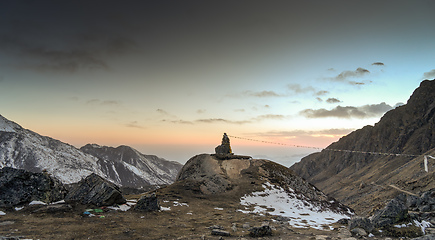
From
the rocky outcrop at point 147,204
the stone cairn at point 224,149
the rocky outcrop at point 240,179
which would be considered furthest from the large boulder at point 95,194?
the stone cairn at point 224,149

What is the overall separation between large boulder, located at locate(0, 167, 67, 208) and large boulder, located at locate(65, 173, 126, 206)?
1910 millimetres

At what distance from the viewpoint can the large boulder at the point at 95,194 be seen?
29.0 meters

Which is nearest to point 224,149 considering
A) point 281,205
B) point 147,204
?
point 281,205

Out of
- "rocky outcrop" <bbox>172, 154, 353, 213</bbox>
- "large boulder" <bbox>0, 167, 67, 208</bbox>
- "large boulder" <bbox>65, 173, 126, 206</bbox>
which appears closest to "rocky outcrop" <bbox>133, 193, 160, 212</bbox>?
"large boulder" <bbox>65, 173, 126, 206</bbox>

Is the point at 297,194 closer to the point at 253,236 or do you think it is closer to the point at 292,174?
the point at 292,174

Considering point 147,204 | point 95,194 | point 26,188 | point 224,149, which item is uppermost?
point 224,149

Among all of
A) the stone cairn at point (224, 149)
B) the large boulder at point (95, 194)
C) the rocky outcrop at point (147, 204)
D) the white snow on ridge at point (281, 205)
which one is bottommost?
the white snow on ridge at point (281, 205)

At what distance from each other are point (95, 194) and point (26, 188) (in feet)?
25.9

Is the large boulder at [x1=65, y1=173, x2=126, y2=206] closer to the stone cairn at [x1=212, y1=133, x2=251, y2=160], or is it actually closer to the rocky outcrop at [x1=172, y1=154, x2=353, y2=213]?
the rocky outcrop at [x1=172, y1=154, x2=353, y2=213]

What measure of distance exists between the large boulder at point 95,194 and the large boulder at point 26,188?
6.27 feet

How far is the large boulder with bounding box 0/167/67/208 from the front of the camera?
2642cm

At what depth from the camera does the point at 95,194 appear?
97.1 ft

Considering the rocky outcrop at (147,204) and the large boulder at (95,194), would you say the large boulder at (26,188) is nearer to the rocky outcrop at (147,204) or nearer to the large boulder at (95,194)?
the large boulder at (95,194)

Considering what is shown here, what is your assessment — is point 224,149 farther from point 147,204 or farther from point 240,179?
point 147,204
